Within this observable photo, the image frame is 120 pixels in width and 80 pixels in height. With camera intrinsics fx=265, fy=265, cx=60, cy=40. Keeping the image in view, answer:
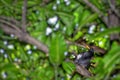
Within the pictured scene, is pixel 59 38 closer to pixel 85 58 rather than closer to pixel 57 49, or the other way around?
pixel 57 49

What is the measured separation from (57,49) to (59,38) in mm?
A: 39

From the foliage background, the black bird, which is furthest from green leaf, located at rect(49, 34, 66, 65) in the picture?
the black bird

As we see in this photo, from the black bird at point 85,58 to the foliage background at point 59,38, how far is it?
0.03 m

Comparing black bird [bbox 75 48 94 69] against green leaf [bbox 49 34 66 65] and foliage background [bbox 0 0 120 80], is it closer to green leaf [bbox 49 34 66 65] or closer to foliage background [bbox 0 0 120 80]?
foliage background [bbox 0 0 120 80]

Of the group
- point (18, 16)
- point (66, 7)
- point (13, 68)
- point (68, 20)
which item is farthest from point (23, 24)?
point (66, 7)

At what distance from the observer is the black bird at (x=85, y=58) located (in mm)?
1205

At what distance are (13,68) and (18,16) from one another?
3.09 ft

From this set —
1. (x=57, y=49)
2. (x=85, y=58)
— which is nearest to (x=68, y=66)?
(x=57, y=49)

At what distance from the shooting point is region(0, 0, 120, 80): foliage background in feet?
2.65

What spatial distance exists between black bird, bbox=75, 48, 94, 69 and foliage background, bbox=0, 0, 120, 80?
3 centimetres

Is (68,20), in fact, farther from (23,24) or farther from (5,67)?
(5,67)

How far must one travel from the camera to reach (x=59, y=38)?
2.71ft

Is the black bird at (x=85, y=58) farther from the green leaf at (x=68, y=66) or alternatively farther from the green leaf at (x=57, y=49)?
the green leaf at (x=57, y=49)

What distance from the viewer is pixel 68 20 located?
157 centimetres
